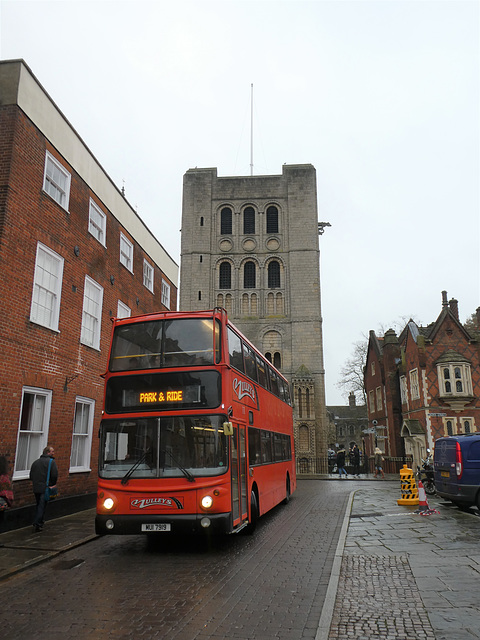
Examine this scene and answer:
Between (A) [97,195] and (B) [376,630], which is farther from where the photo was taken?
(A) [97,195]

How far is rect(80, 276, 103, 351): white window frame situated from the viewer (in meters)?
14.2

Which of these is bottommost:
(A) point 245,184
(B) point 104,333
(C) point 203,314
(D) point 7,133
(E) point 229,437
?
(E) point 229,437

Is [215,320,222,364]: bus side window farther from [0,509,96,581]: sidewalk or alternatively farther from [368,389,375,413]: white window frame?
[368,389,375,413]: white window frame

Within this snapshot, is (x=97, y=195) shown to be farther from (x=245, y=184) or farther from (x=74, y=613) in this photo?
(x=245, y=184)

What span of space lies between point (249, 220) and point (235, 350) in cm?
4060

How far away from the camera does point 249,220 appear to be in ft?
159

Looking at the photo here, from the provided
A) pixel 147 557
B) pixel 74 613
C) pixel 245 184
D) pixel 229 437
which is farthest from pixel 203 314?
pixel 245 184

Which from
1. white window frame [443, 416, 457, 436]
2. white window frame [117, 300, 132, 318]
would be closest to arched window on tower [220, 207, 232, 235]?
white window frame [443, 416, 457, 436]

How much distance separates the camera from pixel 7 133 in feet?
35.4

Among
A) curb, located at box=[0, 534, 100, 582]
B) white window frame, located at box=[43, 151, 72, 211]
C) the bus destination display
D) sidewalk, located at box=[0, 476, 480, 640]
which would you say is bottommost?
curb, located at box=[0, 534, 100, 582]

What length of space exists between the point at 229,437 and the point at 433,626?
162 inches

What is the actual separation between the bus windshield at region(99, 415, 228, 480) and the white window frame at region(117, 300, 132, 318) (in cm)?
Result: 903

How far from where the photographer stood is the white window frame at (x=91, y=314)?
46.5 feet

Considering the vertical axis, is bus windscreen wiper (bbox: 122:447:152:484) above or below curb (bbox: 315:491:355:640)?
above
